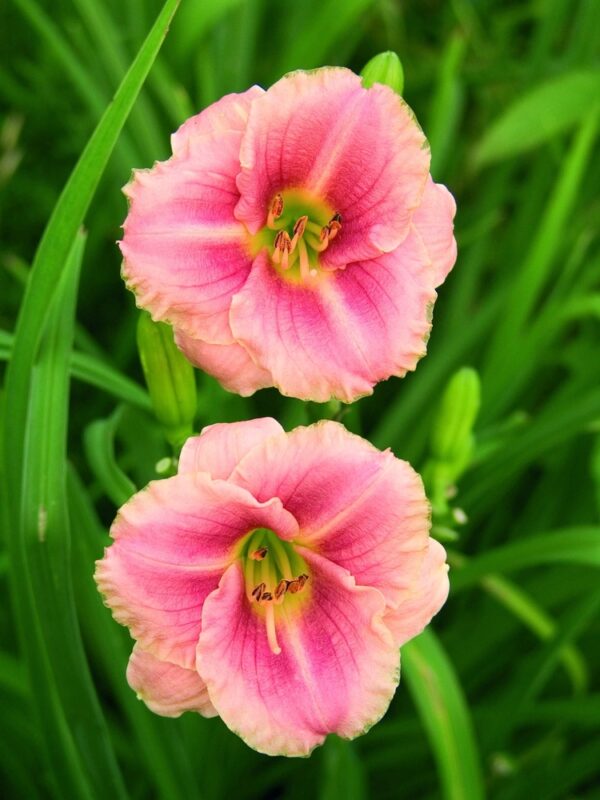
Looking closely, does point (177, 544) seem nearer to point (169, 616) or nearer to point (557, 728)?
point (169, 616)

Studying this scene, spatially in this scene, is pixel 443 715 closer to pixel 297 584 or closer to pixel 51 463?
pixel 297 584

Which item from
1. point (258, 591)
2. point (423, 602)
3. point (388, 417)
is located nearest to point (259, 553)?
point (258, 591)

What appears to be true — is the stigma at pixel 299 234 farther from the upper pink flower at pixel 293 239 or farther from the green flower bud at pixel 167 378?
the green flower bud at pixel 167 378

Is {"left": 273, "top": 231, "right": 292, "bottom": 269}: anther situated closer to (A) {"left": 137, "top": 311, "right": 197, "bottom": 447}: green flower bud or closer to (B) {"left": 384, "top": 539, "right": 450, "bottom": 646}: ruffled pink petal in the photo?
(A) {"left": 137, "top": 311, "right": 197, "bottom": 447}: green flower bud

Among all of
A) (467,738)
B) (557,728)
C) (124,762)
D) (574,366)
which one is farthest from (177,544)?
(574,366)

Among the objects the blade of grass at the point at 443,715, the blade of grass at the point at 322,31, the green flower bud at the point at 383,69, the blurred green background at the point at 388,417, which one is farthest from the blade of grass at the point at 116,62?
the blade of grass at the point at 443,715

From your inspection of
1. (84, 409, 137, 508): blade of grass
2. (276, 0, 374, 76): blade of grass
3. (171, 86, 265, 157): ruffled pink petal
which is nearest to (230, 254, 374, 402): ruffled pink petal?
(171, 86, 265, 157): ruffled pink petal
